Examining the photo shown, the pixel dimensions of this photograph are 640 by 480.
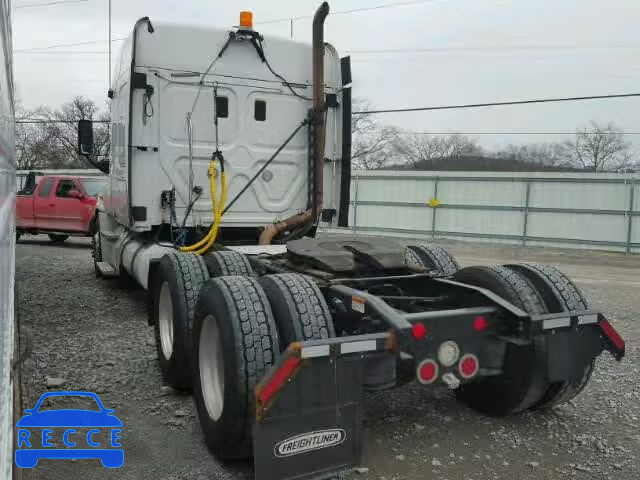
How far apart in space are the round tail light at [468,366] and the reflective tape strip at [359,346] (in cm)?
63

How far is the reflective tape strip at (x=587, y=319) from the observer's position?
3.47 meters

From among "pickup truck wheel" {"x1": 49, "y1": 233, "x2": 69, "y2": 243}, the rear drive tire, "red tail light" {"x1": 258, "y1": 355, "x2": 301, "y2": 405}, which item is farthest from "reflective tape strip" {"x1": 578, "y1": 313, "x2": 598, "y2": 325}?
"pickup truck wheel" {"x1": 49, "y1": 233, "x2": 69, "y2": 243}

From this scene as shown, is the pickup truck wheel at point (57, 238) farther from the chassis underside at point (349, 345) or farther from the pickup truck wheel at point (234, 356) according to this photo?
the pickup truck wheel at point (234, 356)

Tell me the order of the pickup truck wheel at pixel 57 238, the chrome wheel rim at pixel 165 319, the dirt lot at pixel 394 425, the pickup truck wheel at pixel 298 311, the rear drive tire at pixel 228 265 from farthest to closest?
1. the pickup truck wheel at pixel 57 238
2. the chrome wheel rim at pixel 165 319
3. the rear drive tire at pixel 228 265
4. the dirt lot at pixel 394 425
5. the pickup truck wheel at pixel 298 311

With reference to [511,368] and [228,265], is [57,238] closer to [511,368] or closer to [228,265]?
[228,265]

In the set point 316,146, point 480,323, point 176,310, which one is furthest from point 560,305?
point 316,146

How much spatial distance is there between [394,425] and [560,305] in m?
1.32

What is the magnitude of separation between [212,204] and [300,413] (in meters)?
3.98

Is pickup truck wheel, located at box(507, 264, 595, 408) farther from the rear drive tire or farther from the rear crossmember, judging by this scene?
the rear drive tire

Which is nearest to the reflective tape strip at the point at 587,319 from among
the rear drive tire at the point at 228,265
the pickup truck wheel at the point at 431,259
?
the pickup truck wheel at the point at 431,259

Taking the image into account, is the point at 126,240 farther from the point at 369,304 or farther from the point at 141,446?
the point at 369,304

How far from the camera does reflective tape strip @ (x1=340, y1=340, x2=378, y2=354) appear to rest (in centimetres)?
294

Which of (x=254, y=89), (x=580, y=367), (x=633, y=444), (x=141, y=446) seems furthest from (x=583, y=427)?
(x=254, y=89)

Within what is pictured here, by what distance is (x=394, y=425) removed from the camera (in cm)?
393
